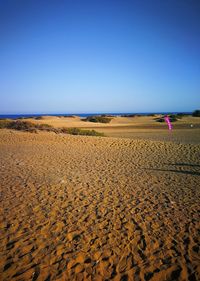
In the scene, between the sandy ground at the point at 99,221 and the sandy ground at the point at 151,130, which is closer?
the sandy ground at the point at 99,221

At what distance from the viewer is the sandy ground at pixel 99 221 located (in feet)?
11.3

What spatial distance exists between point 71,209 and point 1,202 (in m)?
2.11

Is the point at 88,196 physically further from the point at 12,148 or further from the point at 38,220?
the point at 12,148

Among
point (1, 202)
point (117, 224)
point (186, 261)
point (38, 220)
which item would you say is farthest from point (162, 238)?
point (1, 202)

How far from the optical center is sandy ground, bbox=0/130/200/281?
345 centimetres

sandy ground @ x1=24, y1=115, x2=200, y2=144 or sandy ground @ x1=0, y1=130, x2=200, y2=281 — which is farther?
sandy ground @ x1=24, y1=115, x2=200, y2=144

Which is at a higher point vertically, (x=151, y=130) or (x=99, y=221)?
(x=151, y=130)

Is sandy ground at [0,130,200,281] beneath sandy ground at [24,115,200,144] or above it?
beneath

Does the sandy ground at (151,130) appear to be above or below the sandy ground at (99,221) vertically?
above

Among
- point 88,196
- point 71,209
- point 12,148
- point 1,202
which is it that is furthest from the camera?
point 12,148

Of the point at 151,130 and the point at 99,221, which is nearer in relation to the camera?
the point at 99,221

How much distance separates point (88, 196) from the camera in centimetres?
621

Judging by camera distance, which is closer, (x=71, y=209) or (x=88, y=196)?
(x=71, y=209)

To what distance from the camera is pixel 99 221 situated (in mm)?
4809
